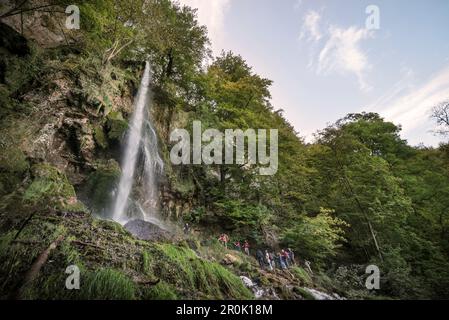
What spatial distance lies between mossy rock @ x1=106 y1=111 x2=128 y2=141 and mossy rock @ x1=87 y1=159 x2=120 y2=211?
60.1 inches

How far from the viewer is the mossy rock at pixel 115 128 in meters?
11.5

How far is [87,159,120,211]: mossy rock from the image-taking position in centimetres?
968

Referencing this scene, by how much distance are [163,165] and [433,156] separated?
21948 millimetres

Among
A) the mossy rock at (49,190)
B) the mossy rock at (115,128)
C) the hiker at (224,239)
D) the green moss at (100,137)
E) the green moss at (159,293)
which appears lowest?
the hiker at (224,239)

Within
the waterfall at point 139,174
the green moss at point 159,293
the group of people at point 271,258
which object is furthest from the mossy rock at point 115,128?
the green moss at point 159,293

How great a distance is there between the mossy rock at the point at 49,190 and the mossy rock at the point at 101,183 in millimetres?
2422

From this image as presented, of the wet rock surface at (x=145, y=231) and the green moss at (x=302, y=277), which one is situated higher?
the wet rock surface at (x=145, y=231)

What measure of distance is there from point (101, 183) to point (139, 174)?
7.28 ft

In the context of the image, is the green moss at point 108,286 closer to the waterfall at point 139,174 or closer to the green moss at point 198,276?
the green moss at point 198,276

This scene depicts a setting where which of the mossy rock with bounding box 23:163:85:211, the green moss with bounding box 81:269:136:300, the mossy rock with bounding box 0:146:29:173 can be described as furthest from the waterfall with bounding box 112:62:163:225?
the green moss with bounding box 81:269:136:300

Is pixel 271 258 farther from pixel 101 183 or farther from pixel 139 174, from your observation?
pixel 101 183

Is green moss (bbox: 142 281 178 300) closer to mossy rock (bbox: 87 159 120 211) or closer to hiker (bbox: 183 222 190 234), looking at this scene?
mossy rock (bbox: 87 159 120 211)

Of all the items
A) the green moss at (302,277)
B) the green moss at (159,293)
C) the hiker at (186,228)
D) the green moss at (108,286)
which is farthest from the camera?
the hiker at (186,228)

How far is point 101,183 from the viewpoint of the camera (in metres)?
9.99
